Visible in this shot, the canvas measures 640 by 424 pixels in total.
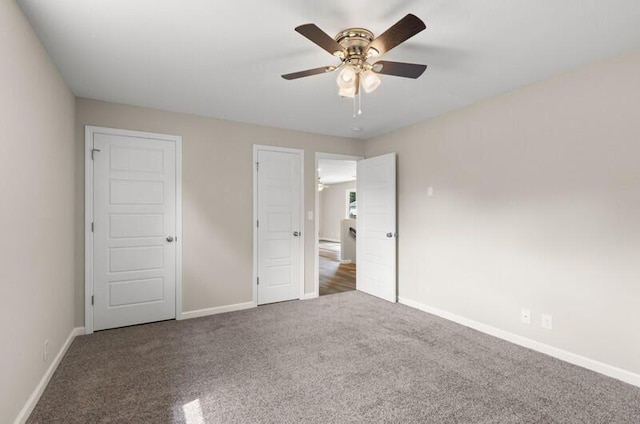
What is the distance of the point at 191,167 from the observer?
382 cm

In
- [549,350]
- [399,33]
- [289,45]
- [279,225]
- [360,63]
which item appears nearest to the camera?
[399,33]

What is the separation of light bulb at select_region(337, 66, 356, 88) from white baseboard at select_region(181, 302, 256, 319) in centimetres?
307

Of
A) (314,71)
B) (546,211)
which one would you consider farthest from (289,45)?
(546,211)

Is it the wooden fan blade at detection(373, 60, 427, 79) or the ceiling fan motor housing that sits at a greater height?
the ceiling fan motor housing

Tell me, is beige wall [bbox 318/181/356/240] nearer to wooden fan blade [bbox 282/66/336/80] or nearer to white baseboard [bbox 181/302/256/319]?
white baseboard [bbox 181/302/256/319]

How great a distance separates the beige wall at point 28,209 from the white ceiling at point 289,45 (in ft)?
0.90

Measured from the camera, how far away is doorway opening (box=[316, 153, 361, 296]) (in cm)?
515

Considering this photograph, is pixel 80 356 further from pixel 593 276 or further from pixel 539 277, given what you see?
pixel 593 276

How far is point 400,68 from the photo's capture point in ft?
6.86

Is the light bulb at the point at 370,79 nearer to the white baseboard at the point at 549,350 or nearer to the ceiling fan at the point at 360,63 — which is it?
the ceiling fan at the point at 360,63

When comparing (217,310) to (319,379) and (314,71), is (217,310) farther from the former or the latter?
(314,71)

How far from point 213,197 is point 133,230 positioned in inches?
36.6

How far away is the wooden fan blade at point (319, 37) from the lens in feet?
5.53

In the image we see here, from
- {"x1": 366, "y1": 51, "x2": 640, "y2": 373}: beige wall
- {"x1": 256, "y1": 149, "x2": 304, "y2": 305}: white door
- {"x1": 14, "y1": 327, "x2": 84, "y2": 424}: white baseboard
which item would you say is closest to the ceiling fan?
{"x1": 366, "y1": 51, "x2": 640, "y2": 373}: beige wall
